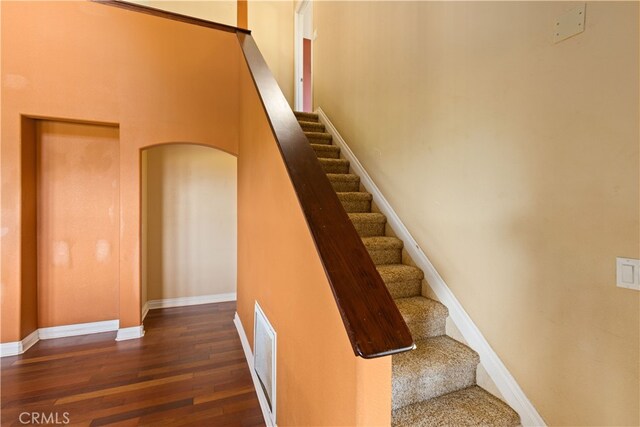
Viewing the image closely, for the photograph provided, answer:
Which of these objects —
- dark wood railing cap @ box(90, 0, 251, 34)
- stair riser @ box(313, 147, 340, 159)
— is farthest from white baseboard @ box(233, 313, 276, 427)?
dark wood railing cap @ box(90, 0, 251, 34)

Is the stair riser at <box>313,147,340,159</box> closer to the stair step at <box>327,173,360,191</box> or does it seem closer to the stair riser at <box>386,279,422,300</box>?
the stair step at <box>327,173,360,191</box>

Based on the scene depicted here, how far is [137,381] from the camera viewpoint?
219cm

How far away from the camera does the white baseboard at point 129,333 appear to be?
9.30 feet

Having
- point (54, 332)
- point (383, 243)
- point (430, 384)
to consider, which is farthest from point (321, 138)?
point (54, 332)

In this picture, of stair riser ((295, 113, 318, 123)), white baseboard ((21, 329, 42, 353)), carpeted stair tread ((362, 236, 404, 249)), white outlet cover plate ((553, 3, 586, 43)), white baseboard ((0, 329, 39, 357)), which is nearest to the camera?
white outlet cover plate ((553, 3, 586, 43))

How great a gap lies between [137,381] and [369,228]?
2.08 meters

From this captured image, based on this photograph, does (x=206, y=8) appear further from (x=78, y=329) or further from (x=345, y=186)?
(x=78, y=329)

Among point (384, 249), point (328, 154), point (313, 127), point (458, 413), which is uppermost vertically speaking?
point (313, 127)

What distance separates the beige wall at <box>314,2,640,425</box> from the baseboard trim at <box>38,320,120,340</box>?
10.3ft

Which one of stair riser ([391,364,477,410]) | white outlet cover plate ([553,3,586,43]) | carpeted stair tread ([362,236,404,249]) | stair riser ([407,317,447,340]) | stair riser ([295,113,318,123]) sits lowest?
stair riser ([391,364,477,410])

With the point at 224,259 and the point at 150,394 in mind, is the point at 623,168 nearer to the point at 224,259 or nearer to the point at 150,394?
the point at 150,394

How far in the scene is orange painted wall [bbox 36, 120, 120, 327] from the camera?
9.37 feet

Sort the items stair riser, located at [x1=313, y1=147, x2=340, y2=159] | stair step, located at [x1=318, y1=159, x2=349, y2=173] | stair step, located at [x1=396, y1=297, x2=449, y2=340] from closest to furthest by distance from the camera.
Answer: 1. stair step, located at [x1=396, y1=297, x2=449, y2=340]
2. stair step, located at [x1=318, y1=159, x2=349, y2=173]
3. stair riser, located at [x1=313, y1=147, x2=340, y2=159]

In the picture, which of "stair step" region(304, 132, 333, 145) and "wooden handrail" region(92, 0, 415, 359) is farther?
"stair step" region(304, 132, 333, 145)
